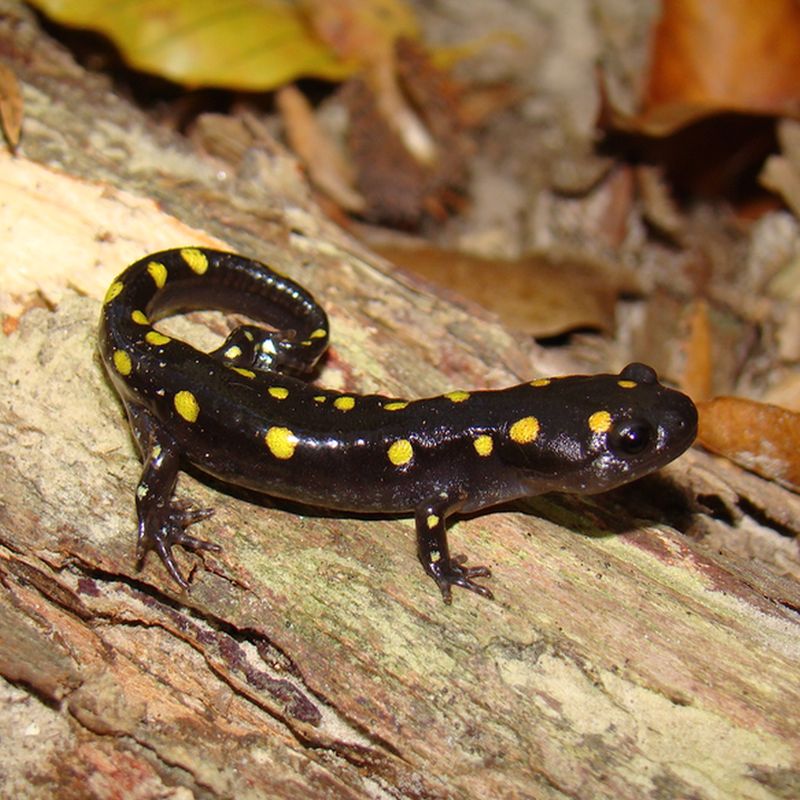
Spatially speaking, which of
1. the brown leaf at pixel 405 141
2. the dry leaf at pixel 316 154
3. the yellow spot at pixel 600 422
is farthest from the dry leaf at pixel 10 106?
the yellow spot at pixel 600 422

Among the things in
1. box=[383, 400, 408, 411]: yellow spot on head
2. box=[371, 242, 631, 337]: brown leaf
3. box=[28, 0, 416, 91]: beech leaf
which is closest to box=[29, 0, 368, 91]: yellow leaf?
box=[28, 0, 416, 91]: beech leaf

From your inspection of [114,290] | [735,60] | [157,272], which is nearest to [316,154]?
[157,272]

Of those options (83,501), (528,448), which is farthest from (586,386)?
(83,501)

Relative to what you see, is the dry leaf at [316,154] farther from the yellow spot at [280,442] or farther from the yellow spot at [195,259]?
the yellow spot at [280,442]

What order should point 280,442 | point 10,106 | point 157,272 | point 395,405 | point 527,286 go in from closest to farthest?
point 280,442 → point 395,405 → point 157,272 → point 10,106 → point 527,286

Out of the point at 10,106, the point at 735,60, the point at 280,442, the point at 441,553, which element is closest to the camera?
the point at 441,553

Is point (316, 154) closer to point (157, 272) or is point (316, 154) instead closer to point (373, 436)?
point (157, 272)

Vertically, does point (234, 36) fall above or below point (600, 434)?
above
